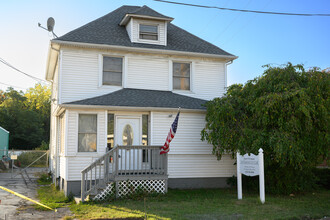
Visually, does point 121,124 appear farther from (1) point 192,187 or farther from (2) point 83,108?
(1) point 192,187

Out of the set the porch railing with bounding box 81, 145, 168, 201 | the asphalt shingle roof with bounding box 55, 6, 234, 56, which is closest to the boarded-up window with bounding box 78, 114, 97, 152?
the porch railing with bounding box 81, 145, 168, 201

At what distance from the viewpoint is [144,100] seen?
13305 millimetres

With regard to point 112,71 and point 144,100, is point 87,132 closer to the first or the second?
point 144,100

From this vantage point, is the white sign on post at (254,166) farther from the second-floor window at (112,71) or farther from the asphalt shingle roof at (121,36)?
the second-floor window at (112,71)

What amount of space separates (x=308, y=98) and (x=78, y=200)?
26.6 feet

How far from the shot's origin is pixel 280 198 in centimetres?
1117

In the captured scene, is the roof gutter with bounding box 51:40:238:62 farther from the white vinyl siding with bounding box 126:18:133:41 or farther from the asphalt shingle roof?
the white vinyl siding with bounding box 126:18:133:41

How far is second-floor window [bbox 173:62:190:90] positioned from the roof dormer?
121 centimetres

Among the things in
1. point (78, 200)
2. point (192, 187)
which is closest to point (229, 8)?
point (192, 187)

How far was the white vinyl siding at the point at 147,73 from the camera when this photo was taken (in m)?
14.2

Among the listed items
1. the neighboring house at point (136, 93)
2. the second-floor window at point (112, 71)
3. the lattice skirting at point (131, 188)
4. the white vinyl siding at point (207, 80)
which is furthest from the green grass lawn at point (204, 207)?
the second-floor window at point (112, 71)

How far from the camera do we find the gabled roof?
12.6 m

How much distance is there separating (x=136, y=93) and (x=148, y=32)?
314cm

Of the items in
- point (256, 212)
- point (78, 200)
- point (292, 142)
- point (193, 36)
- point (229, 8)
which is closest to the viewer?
point (256, 212)
